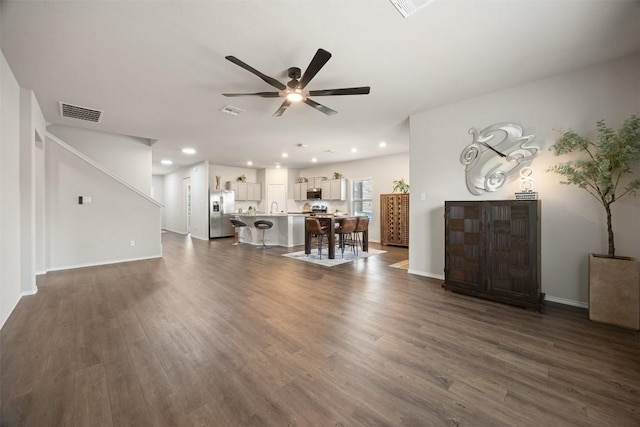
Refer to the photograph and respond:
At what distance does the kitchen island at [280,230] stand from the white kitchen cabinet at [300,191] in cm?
267

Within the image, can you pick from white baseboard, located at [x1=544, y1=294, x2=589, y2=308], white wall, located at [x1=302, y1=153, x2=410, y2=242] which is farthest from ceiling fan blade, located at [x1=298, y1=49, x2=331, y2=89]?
white wall, located at [x1=302, y1=153, x2=410, y2=242]

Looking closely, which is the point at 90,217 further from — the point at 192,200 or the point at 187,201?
the point at 187,201

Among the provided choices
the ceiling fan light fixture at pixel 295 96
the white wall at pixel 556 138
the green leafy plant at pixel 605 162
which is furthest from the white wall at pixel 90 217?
the green leafy plant at pixel 605 162

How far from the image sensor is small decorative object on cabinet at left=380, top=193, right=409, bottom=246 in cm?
727

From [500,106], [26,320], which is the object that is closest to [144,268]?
[26,320]

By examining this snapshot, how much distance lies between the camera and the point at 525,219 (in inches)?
117

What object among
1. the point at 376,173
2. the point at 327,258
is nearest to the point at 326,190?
the point at 376,173

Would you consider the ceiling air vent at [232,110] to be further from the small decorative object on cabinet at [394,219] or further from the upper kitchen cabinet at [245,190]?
the upper kitchen cabinet at [245,190]

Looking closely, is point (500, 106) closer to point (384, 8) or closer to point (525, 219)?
point (525, 219)

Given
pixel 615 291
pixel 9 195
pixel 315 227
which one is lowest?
pixel 615 291

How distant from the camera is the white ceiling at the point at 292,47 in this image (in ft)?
6.73

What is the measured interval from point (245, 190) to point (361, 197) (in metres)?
4.54

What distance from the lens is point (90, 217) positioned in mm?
4980

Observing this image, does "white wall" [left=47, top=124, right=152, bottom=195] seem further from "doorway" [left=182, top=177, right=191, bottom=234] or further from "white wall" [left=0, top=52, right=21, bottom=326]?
"doorway" [left=182, top=177, right=191, bottom=234]
